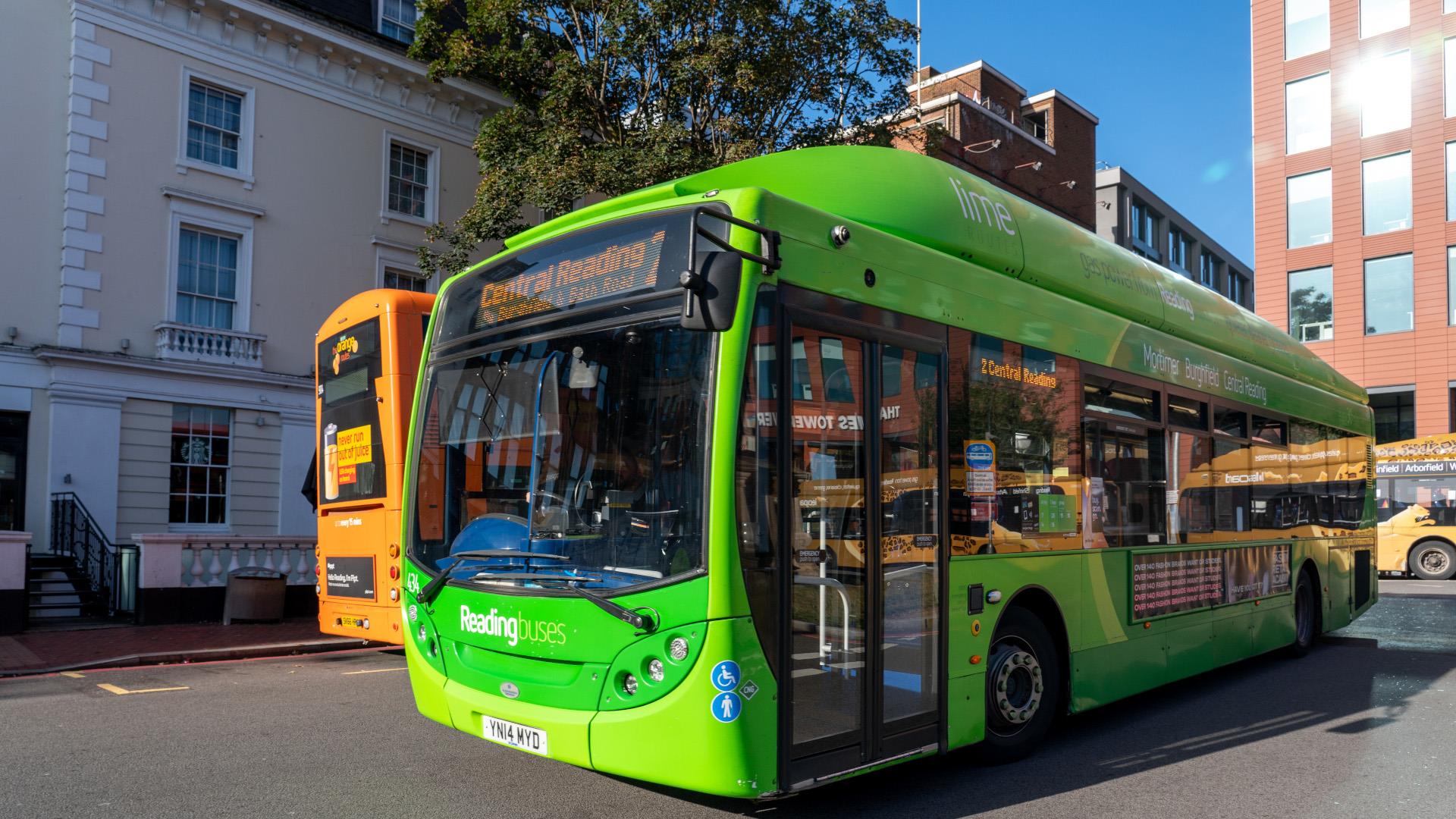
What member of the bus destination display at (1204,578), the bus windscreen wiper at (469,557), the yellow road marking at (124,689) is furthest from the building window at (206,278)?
the bus destination display at (1204,578)

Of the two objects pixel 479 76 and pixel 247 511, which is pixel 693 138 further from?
pixel 247 511

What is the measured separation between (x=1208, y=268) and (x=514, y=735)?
234ft

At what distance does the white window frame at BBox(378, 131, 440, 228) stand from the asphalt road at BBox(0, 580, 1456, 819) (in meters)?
13.6

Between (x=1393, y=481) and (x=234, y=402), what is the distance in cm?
2628

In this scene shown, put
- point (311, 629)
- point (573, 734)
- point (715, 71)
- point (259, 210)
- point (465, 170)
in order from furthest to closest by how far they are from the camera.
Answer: point (465, 170)
point (259, 210)
point (715, 71)
point (311, 629)
point (573, 734)

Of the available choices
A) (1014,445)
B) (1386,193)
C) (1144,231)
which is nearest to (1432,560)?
(1386,193)

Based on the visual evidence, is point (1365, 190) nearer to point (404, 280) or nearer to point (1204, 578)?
point (404, 280)

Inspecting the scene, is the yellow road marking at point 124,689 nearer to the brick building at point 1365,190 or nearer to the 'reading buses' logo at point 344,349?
the 'reading buses' logo at point 344,349

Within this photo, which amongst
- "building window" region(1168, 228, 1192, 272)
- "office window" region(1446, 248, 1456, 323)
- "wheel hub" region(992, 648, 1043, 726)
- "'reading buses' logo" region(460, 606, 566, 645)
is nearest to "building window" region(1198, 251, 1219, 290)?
"building window" region(1168, 228, 1192, 272)

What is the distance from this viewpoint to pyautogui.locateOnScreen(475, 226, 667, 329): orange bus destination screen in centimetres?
496

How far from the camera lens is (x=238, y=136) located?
64.1 ft

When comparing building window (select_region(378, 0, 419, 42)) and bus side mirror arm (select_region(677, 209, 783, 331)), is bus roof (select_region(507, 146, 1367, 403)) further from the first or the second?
building window (select_region(378, 0, 419, 42))

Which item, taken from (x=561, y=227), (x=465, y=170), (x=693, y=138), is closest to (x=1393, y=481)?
(x=693, y=138)

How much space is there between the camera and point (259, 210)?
19594 mm
